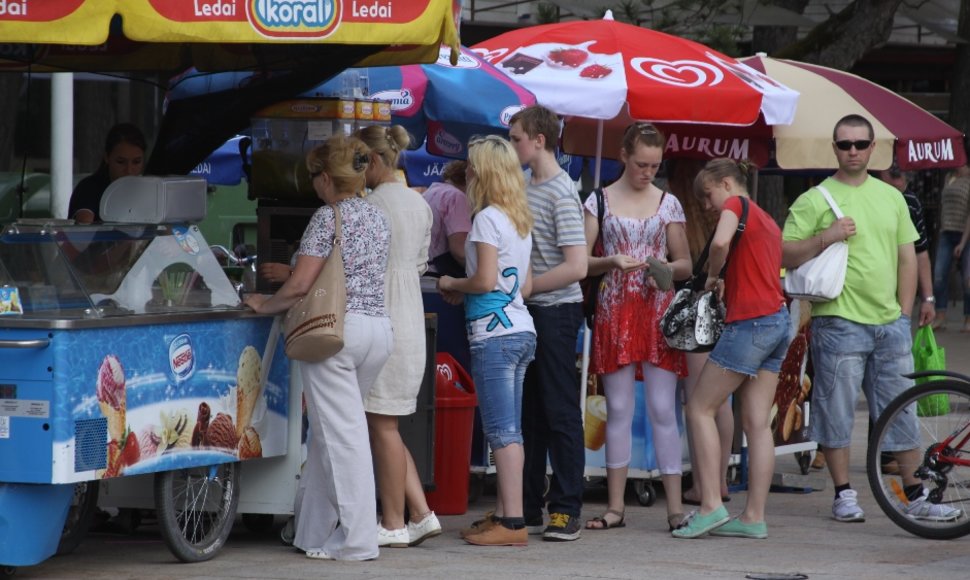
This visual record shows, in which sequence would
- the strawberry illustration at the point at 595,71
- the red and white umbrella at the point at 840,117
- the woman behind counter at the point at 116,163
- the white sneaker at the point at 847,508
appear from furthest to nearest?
the red and white umbrella at the point at 840,117 → the strawberry illustration at the point at 595,71 → the woman behind counter at the point at 116,163 → the white sneaker at the point at 847,508

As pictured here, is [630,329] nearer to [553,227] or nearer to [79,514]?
[553,227]

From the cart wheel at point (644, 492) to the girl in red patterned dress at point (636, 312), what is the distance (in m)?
0.86

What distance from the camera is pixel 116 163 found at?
8.64 m

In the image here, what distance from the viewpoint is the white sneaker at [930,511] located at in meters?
7.74

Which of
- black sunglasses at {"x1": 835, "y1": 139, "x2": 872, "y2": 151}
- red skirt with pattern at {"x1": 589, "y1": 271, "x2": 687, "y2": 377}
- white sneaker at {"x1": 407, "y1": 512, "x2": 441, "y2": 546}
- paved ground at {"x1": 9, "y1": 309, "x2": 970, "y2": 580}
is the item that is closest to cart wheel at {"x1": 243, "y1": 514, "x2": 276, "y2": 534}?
paved ground at {"x1": 9, "y1": 309, "x2": 970, "y2": 580}

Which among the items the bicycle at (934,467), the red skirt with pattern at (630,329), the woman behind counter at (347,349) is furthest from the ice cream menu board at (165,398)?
the bicycle at (934,467)

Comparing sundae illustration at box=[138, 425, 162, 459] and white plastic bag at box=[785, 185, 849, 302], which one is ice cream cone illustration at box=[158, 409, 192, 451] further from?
white plastic bag at box=[785, 185, 849, 302]

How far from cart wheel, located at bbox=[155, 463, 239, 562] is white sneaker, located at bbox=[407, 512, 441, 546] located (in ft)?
2.66

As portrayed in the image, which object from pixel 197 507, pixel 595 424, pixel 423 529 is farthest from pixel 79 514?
pixel 595 424

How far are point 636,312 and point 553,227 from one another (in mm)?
718

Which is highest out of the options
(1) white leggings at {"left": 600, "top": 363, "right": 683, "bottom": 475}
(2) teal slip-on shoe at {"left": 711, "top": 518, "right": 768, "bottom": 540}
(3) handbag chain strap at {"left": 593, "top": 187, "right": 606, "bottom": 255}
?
(3) handbag chain strap at {"left": 593, "top": 187, "right": 606, "bottom": 255}

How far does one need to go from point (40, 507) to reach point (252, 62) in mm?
2840

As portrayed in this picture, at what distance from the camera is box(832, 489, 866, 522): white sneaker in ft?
27.2

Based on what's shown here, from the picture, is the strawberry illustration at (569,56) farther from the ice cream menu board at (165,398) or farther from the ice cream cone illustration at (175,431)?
the ice cream cone illustration at (175,431)
